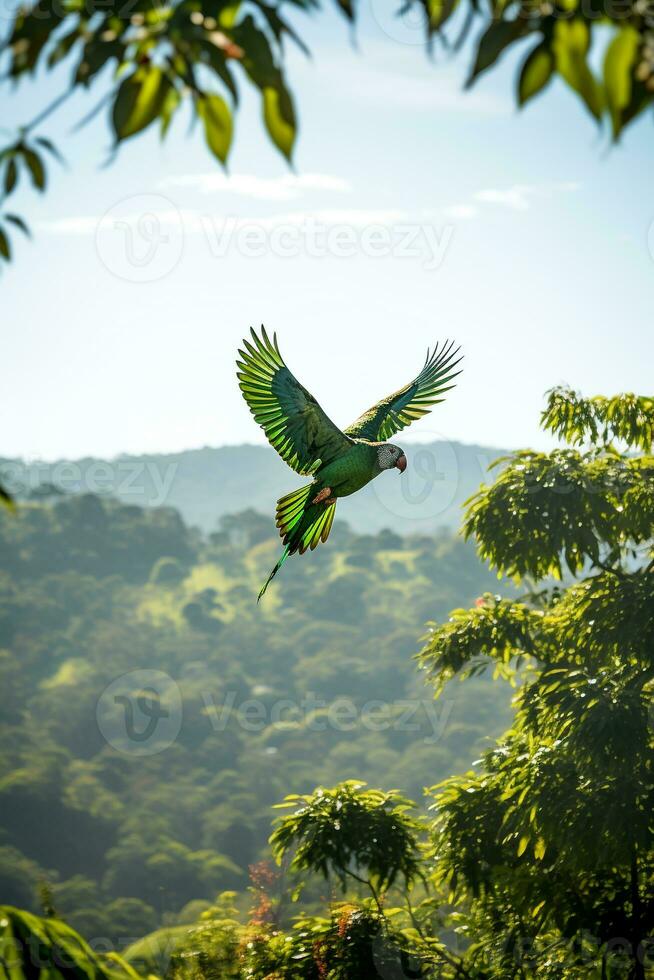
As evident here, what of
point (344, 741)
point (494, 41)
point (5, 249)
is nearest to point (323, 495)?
point (5, 249)

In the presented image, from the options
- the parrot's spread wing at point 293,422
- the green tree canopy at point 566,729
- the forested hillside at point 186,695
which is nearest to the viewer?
the parrot's spread wing at point 293,422

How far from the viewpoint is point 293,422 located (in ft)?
11.5

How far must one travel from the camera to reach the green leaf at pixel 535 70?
1.71 m

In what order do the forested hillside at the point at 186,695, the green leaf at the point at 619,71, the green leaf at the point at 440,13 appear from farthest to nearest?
the forested hillside at the point at 186,695, the green leaf at the point at 440,13, the green leaf at the point at 619,71

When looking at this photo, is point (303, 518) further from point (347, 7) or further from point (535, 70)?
point (535, 70)

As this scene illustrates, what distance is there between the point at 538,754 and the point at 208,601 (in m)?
111

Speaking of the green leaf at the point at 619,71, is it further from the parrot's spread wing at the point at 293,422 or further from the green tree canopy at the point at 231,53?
the parrot's spread wing at the point at 293,422

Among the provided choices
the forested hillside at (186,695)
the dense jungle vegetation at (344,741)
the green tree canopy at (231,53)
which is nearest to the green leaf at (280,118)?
the green tree canopy at (231,53)

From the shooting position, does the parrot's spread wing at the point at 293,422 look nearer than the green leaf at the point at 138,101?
No

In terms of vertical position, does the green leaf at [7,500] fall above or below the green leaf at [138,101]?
below

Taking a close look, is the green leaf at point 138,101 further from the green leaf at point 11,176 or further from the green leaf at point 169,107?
the green leaf at point 11,176

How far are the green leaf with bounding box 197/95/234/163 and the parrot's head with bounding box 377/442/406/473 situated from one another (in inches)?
57.3

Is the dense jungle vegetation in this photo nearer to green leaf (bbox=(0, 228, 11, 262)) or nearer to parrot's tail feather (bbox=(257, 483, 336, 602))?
parrot's tail feather (bbox=(257, 483, 336, 602))

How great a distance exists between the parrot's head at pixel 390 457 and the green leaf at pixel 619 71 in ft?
5.43
